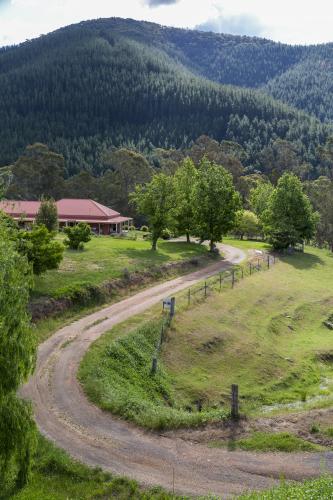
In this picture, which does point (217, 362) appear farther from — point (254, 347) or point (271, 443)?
point (271, 443)

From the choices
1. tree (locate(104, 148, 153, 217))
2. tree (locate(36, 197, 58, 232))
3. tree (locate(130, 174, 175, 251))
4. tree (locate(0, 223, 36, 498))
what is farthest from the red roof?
tree (locate(0, 223, 36, 498))

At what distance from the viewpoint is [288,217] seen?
74.3m

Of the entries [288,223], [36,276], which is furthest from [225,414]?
[288,223]

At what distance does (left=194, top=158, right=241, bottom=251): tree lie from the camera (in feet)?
206

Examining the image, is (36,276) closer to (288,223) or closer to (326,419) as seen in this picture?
(326,419)

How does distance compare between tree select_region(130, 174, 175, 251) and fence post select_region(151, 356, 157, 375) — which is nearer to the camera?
fence post select_region(151, 356, 157, 375)

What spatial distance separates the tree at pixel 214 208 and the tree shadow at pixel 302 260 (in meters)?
10.2

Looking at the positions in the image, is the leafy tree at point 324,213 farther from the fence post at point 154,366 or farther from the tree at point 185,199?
the fence post at point 154,366

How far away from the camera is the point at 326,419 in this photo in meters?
21.6

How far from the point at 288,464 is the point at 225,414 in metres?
4.30

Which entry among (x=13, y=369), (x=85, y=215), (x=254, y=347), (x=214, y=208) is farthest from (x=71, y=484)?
(x=85, y=215)

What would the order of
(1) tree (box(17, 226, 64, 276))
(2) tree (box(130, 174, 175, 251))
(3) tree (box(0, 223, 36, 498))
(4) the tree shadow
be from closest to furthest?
1. (3) tree (box(0, 223, 36, 498))
2. (1) tree (box(17, 226, 64, 276))
3. (2) tree (box(130, 174, 175, 251))
4. (4) the tree shadow

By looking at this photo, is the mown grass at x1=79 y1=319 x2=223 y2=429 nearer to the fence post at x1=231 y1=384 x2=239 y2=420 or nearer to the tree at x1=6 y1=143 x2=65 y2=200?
the fence post at x1=231 y1=384 x2=239 y2=420

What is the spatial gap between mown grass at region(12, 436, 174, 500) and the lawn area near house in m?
4.33
